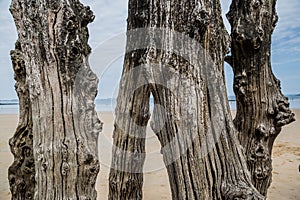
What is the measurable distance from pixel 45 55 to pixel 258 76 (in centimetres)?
174

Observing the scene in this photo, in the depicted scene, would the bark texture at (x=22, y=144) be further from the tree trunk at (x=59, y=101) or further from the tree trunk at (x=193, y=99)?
the tree trunk at (x=193, y=99)

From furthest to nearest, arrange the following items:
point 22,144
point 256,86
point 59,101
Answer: point 256,86
point 22,144
point 59,101

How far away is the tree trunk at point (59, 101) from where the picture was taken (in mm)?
2211

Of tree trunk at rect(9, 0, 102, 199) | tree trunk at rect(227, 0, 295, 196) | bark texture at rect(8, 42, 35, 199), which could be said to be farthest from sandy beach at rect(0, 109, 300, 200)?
tree trunk at rect(9, 0, 102, 199)

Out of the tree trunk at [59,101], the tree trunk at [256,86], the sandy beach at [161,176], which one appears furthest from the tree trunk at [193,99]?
the sandy beach at [161,176]

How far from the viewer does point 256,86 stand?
3.01 metres

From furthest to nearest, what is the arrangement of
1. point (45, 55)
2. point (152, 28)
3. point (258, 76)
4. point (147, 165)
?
point (147, 165)
point (258, 76)
point (152, 28)
point (45, 55)

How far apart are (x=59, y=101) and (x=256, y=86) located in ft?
5.48

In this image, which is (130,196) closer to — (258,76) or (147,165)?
(258,76)

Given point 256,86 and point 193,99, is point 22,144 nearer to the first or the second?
point 193,99

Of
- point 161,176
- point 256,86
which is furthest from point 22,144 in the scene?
point 161,176

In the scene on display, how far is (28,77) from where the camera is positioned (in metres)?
2.32

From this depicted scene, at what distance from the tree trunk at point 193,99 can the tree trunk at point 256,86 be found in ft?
2.03

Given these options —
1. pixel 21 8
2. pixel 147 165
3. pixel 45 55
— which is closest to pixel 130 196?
pixel 45 55
